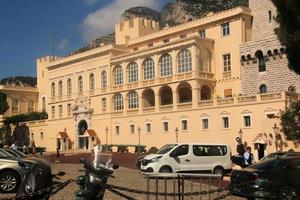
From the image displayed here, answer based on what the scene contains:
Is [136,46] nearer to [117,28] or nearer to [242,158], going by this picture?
[117,28]

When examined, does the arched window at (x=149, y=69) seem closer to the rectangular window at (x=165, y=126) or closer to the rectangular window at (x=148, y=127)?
the rectangular window at (x=148, y=127)

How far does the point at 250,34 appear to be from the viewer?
2194 inches

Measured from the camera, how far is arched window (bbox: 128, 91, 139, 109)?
199 feet

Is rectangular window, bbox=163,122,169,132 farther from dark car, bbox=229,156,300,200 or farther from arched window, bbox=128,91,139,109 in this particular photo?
dark car, bbox=229,156,300,200

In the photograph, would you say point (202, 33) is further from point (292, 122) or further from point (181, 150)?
point (181, 150)

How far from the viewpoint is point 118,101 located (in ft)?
209

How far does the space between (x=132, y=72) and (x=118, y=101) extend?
4.24m

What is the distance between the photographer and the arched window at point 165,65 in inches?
2239

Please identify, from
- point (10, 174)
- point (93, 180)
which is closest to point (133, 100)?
point (10, 174)

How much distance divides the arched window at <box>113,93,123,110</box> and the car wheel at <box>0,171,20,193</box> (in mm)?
46053

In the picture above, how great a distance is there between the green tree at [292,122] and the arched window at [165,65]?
2025 centimetres

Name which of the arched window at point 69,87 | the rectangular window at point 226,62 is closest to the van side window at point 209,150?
the rectangular window at point 226,62

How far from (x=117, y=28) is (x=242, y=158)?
51.0 metres

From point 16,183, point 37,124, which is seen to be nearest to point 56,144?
point 37,124
